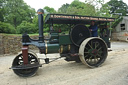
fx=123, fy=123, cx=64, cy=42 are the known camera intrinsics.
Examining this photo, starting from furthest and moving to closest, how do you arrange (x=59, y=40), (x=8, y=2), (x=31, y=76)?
(x=8, y=2) < (x=59, y=40) < (x=31, y=76)

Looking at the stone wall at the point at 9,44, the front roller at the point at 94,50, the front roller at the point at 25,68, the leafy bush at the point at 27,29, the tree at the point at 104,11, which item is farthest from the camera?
the tree at the point at 104,11

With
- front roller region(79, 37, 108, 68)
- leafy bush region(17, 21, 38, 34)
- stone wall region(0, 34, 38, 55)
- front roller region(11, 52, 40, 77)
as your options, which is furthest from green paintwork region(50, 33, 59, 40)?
leafy bush region(17, 21, 38, 34)

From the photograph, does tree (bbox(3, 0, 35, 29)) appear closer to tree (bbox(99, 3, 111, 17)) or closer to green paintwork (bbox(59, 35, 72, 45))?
tree (bbox(99, 3, 111, 17))

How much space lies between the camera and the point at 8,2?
29250mm

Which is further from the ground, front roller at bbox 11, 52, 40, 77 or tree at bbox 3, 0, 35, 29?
tree at bbox 3, 0, 35, 29

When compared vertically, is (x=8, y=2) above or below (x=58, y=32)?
above

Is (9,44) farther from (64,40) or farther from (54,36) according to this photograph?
(64,40)

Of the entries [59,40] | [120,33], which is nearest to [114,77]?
[59,40]

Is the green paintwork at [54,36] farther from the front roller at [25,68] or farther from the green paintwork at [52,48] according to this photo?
the front roller at [25,68]

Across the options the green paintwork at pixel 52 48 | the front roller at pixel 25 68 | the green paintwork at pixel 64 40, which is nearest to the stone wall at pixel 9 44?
the front roller at pixel 25 68

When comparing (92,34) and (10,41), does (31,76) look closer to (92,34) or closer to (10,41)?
(92,34)

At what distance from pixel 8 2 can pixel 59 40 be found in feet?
96.8

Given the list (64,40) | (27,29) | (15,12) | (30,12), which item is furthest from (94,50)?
(30,12)

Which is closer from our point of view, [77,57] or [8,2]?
[77,57]
